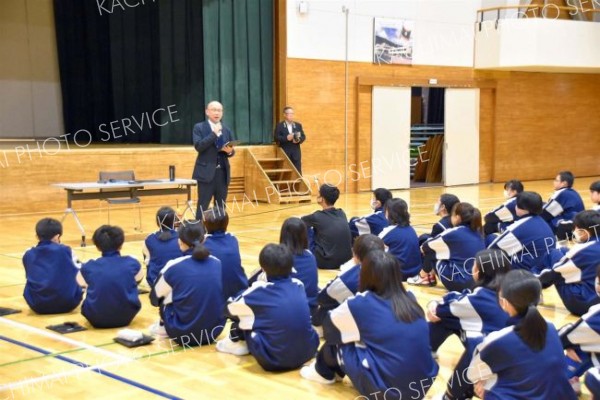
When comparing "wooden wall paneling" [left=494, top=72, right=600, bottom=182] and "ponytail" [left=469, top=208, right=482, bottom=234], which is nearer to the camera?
"ponytail" [left=469, top=208, right=482, bottom=234]

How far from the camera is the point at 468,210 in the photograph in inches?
268

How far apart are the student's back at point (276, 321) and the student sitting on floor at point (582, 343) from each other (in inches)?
60.7

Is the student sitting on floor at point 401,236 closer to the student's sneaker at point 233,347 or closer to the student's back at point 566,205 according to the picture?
the student's sneaker at point 233,347

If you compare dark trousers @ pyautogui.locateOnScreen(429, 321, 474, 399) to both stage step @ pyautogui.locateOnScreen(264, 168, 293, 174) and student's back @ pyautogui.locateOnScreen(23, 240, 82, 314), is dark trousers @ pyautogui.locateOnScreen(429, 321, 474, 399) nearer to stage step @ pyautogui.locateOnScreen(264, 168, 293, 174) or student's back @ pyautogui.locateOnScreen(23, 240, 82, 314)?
student's back @ pyautogui.locateOnScreen(23, 240, 82, 314)

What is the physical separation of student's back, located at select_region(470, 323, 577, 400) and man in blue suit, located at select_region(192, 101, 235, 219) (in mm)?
6693

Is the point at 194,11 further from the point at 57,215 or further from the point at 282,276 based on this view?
the point at 282,276

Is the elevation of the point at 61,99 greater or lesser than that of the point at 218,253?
greater

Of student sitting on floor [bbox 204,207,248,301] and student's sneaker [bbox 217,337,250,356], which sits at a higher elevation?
student sitting on floor [bbox 204,207,248,301]

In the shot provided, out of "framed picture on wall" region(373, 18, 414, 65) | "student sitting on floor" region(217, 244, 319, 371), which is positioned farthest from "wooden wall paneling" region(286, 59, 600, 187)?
"student sitting on floor" region(217, 244, 319, 371)

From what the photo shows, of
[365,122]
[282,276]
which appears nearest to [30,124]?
[365,122]

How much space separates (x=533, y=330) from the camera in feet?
11.7

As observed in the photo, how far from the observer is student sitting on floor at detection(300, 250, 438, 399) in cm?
400

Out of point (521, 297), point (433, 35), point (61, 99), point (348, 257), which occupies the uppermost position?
point (433, 35)

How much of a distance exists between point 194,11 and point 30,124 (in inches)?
196
